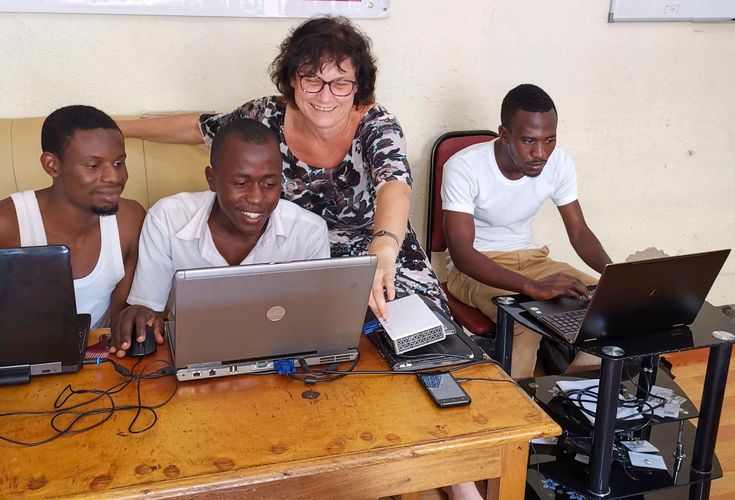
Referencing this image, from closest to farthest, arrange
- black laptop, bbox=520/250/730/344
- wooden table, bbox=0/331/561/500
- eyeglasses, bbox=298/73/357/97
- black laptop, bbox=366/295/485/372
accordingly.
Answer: wooden table, bbox=0/331/561/500 → black laptop, bbox=366/295/485/372 → black laptop, bbox=520/250/730/344 → eyeglasses, bbox=298/73/357/97

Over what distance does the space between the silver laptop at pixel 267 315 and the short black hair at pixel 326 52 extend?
0.90 meters

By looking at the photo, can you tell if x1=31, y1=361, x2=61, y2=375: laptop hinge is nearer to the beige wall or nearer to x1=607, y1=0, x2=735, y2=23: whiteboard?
the beige wall

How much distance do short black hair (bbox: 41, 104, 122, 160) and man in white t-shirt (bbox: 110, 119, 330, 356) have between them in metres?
0.25

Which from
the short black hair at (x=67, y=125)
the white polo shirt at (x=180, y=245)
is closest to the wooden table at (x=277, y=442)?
the white polo shirt at (x=180, y=245)

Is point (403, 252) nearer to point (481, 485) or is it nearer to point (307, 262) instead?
point (481, 485)

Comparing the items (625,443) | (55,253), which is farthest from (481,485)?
(55,253)

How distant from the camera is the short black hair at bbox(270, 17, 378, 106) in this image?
6.70 feet

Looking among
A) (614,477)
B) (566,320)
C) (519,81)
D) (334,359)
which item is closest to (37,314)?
(334,359)

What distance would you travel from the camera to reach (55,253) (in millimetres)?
1257

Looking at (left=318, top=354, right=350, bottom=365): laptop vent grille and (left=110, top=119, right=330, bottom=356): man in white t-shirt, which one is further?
(left=110, top=119, right=330, bottom=356): man in white t-shirt

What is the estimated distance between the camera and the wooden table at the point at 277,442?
1132mm

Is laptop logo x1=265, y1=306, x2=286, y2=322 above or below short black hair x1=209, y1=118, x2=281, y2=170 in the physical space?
below

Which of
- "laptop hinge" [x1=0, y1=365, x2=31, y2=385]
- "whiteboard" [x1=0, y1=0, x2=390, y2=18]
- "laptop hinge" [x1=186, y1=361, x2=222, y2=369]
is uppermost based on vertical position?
"whiteboard" [x1=0, y1=0, x2=390, y2=18]

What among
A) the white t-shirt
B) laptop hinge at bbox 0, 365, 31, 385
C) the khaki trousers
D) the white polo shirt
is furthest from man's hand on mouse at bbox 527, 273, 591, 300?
laptop hinge at bbox 0, 365, 31, 385
